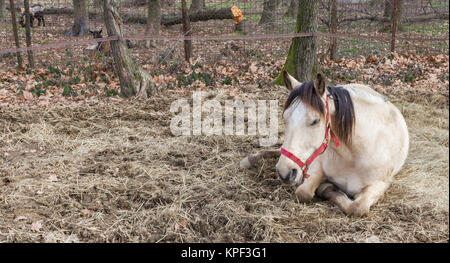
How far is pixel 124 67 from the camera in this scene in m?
6.30

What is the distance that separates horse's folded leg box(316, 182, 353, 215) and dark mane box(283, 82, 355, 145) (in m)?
0.51

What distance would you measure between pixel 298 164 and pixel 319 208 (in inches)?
29.1

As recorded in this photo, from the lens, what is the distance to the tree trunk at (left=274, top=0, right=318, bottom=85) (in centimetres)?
632

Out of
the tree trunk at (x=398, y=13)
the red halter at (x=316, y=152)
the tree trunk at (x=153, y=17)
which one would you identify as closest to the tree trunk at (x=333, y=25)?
the tree trunk at (x=398, y=13)

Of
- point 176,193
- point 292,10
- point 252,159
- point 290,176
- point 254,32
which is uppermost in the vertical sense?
point 292,10

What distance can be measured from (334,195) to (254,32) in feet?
26.6

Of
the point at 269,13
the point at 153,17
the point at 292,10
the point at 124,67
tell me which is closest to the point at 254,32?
the point at 269,13

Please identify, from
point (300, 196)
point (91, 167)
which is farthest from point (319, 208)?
point (91, 167)

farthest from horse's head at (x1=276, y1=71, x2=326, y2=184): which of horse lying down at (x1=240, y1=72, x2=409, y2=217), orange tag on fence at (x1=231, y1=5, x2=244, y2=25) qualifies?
orange tag on fence at (x1=231, y1=5, x2=244, y2=25)

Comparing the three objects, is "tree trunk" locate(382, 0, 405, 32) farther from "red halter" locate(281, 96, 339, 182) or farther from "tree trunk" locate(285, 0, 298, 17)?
"red halter" locate(281, 96, 339, 182)

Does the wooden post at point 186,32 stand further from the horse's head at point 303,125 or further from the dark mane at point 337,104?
the horse's head at point 303,125

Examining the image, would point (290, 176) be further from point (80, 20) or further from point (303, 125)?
Answer: point (80, 20)

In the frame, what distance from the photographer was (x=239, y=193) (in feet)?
11.3

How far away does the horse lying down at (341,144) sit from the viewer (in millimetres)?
2572
